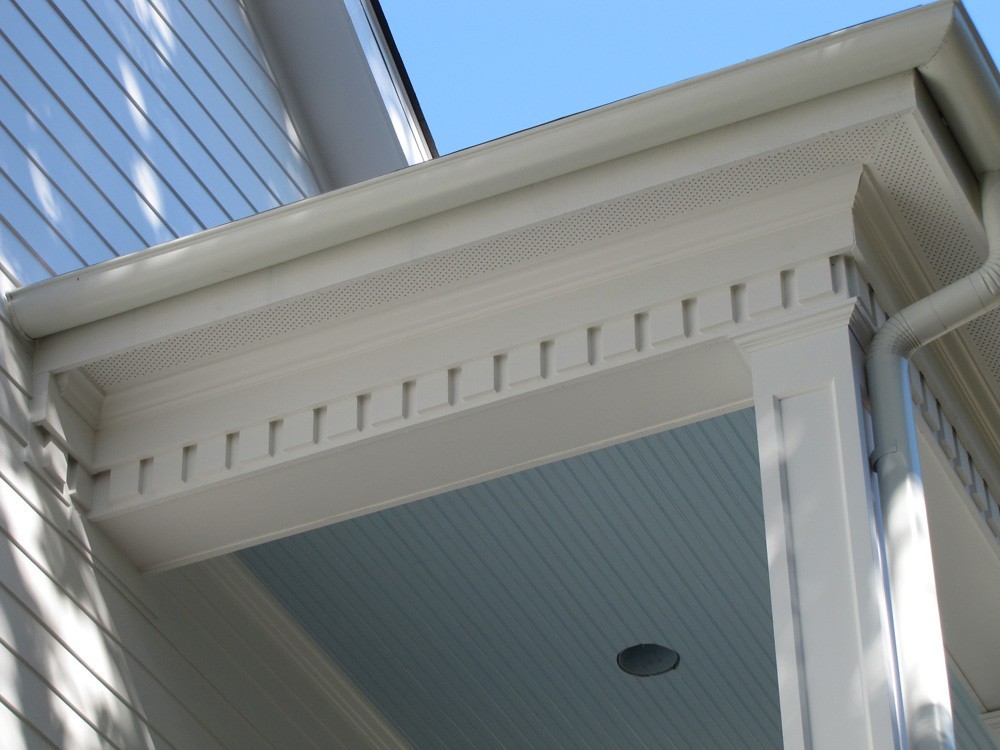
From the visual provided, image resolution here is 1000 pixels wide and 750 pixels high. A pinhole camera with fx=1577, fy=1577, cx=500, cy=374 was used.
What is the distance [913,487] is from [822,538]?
264 millimetres

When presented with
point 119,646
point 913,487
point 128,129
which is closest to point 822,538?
point 913,487

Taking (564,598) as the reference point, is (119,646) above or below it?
below

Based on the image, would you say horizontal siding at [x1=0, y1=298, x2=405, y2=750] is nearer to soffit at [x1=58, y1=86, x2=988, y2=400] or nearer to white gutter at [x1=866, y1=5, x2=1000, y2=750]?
soffit at [x1=58, y1=86, x2=988, y2=400]

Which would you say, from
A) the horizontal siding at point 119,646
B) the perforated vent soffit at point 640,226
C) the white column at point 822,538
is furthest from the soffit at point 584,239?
the horizontal siding at point 119,646

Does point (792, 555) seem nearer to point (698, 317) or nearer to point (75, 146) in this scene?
point (698, 317)

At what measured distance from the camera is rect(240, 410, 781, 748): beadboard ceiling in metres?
5.59

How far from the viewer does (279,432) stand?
4656mm

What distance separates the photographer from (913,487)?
372 centimetres

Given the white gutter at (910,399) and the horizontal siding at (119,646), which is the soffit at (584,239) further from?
the horizontal siding at (119,646)

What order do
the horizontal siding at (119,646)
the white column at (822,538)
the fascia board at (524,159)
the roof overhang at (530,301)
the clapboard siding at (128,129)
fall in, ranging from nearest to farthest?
the white column at (822,538)
the fascia board at (524,159)
the roof overhang at (530,301)
the horizontal siding at (119,646)
the clapboard siding at (128,129)

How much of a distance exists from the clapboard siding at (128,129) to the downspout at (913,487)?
8.64 feet

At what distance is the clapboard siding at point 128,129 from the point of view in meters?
5.09

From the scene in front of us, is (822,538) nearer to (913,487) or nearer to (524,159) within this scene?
(913,487)

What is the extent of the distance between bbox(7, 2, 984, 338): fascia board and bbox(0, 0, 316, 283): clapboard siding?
16.4 inches
